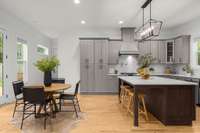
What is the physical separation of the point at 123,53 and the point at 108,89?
1.64 metres

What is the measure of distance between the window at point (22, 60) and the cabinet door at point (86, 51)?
2148 mm

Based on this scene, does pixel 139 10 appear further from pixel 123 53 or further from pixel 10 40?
pixel 10 40

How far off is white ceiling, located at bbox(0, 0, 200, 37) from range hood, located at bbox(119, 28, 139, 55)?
0.96 m

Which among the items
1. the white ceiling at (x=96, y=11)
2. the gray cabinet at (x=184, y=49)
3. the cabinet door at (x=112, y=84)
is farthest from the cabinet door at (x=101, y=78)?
the gray cabinet at (x=184, y=49)

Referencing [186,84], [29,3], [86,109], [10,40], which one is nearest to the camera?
[186,84]

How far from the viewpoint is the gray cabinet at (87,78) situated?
7.33 meters

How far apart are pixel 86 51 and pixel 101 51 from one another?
62cm

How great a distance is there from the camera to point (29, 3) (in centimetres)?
446

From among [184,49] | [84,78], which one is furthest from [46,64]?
[184,49]

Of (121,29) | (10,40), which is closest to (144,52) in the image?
(121,29)

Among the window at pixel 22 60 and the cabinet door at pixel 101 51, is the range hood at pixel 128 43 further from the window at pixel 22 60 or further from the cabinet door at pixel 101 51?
the window at pixel 22 60

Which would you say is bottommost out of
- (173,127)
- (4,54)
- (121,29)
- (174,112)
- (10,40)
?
(173,127)

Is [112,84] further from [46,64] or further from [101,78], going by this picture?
[46,64]

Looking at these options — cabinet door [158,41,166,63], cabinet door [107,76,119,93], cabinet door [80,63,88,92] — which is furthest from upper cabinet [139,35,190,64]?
cabinet door [80,63,88,92]
